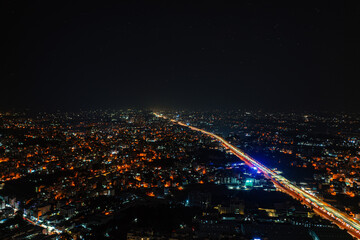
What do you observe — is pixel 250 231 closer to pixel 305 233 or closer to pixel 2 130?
pixel 305 233

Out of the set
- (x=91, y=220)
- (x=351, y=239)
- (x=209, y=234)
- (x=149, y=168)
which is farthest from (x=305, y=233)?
(x=149, y=168)

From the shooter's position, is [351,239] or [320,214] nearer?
[351,239]

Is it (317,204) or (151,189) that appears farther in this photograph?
(151,189)

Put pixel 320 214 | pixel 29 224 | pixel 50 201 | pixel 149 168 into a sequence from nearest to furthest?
pixel 29 224
pixel 320 214
pixel 50 201
pixel 149 168

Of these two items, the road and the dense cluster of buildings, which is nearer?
the dense cluster of buildings

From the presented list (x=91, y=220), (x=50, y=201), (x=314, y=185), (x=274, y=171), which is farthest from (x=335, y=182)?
(x=50, y=201)

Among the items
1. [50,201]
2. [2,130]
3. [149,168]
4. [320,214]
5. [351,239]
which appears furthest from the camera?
[2,130]

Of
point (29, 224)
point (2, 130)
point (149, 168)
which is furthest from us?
point (2, 130)

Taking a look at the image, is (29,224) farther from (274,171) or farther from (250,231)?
(274,171)

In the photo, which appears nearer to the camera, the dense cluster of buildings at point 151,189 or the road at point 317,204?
the dense cluster of buildings at point 151,189
